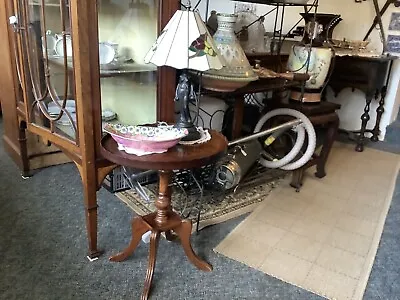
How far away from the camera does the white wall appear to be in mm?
3094

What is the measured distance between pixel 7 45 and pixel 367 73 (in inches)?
94.3

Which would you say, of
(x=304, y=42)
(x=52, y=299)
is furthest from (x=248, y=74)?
(x=52, y=299)

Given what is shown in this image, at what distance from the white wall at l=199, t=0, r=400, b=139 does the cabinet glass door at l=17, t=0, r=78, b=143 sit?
5.87 feet

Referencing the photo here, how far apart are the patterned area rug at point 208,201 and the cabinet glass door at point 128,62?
0.45 meters

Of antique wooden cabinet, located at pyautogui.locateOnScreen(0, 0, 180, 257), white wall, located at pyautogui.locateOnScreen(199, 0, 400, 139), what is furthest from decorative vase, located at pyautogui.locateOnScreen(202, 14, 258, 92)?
white wall, located at pyautogui.locateOnScreen(199, 0, 400, 139)

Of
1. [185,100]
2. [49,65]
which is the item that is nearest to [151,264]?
[185,100]

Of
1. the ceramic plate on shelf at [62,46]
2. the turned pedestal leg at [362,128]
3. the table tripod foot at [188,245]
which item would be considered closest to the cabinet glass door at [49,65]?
the ceramic plate on shelf at [62,46]

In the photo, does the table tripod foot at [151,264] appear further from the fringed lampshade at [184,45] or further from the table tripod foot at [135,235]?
the fringed lampshade at [184,45]

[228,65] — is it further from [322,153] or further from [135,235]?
[322,153]

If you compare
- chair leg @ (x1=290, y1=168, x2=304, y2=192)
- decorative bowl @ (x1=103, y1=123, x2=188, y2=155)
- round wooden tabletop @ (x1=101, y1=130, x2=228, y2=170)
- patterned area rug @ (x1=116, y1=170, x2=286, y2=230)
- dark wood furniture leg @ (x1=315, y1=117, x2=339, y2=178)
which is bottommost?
patterned area rug @ (x1=116, y1=170, x2=286, y2=230)

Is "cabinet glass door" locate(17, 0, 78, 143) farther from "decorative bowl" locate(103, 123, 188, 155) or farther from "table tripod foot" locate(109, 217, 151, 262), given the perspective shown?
"table tripod foot" locate(109, 217, 151, 262)

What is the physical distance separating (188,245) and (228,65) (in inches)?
29.7

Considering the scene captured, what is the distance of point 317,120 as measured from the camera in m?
2.30

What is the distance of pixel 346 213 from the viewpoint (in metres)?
2.05
